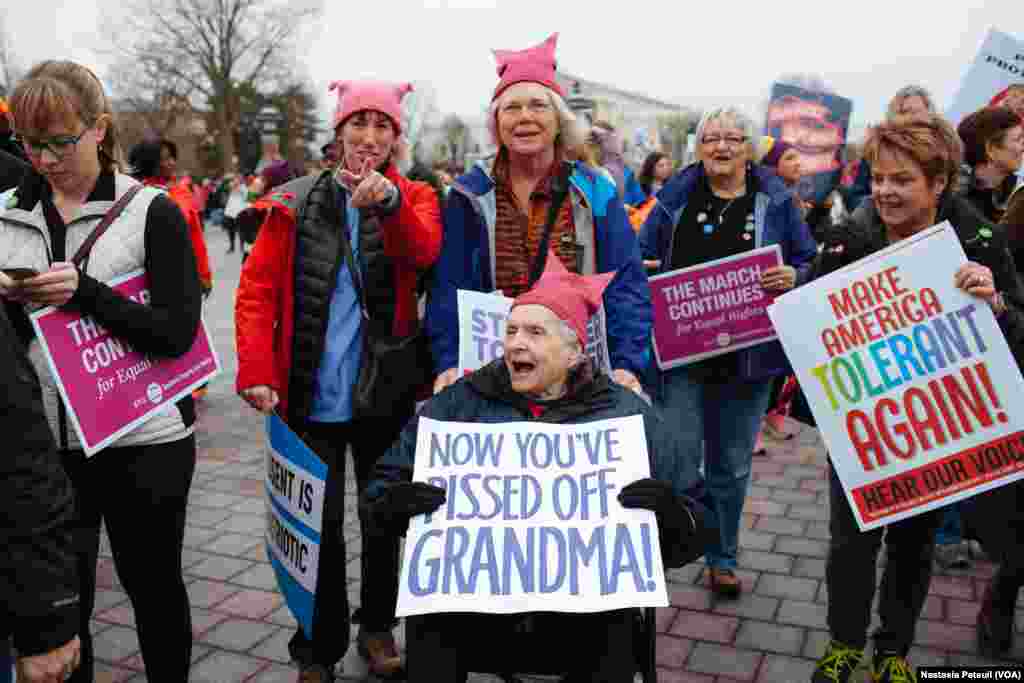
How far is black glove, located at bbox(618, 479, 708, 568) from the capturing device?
86.0 inches

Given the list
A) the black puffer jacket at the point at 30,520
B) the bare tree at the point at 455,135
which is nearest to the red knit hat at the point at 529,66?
the black puffer jacket at the point at 30,520

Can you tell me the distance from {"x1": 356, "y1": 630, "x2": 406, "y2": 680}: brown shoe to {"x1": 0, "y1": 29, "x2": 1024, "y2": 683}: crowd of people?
1 centimetres

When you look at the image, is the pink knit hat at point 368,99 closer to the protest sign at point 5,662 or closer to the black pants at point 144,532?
the black pants at point 144,532

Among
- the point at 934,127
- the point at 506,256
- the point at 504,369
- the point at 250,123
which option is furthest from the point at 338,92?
the point at 250,123

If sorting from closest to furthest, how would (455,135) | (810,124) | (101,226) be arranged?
(101,226), (810,124), (455,135)

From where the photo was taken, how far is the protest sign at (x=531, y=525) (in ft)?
6.91

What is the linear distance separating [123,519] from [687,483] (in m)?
1.56

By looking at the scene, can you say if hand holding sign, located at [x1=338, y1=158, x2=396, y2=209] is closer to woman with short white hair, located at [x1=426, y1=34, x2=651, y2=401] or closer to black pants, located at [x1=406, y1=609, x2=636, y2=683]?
woman with short white hair, located at [x1=426, y1=34, x2=651, y2=401]

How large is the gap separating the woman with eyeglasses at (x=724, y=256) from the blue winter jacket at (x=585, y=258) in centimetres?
81

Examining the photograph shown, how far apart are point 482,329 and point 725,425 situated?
145 centimetres

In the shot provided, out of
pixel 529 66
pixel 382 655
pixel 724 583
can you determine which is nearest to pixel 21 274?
pixel 529 66

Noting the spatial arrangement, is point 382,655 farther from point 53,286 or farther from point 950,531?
point 950,531

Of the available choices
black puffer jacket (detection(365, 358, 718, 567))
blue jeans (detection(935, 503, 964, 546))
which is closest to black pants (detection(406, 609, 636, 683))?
black puffer jacket (detection(365, 358, 718, 567))

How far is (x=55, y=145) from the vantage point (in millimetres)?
2281
